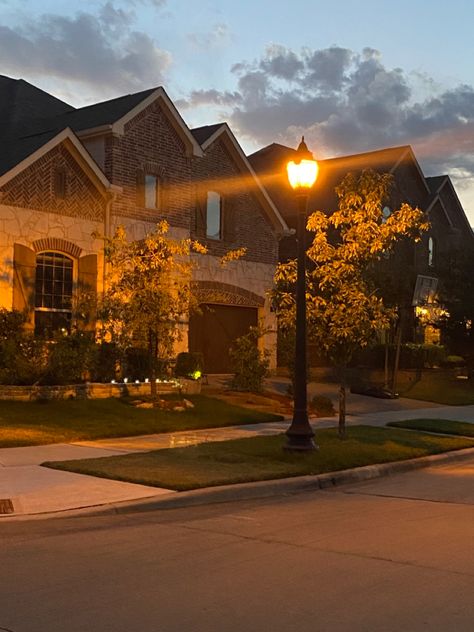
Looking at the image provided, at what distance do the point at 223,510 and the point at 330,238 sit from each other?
23.8 metres

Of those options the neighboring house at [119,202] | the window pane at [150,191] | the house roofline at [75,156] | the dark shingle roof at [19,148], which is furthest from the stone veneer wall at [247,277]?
the dark shingle roof at [19,148]

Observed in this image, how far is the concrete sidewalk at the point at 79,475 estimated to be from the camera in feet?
29.1

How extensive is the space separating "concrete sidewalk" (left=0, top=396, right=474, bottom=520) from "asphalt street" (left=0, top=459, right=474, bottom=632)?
499 millimetres

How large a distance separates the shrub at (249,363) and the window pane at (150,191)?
16.8 ft

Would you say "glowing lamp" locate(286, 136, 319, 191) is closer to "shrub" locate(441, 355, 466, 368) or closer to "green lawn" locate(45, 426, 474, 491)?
"green lawn" locate(45, 426, 474, 491)

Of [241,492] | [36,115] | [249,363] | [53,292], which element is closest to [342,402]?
[241,492]

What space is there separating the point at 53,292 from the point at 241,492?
11959mm

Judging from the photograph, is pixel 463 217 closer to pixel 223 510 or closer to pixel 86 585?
pixel 223 510

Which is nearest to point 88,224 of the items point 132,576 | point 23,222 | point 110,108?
point 23,222

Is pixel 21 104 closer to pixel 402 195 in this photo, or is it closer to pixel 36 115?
pixel 36 115

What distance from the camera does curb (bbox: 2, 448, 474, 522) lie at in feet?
28.1

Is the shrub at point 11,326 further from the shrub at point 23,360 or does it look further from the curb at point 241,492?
the curb at point 241,492

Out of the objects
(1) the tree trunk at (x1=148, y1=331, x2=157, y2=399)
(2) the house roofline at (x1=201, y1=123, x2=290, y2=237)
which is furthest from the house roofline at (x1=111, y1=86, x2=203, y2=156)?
(1) the tree trunk at (x1=148, y1=331, x2=157, y2=399)

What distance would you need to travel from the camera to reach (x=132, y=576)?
610cm
